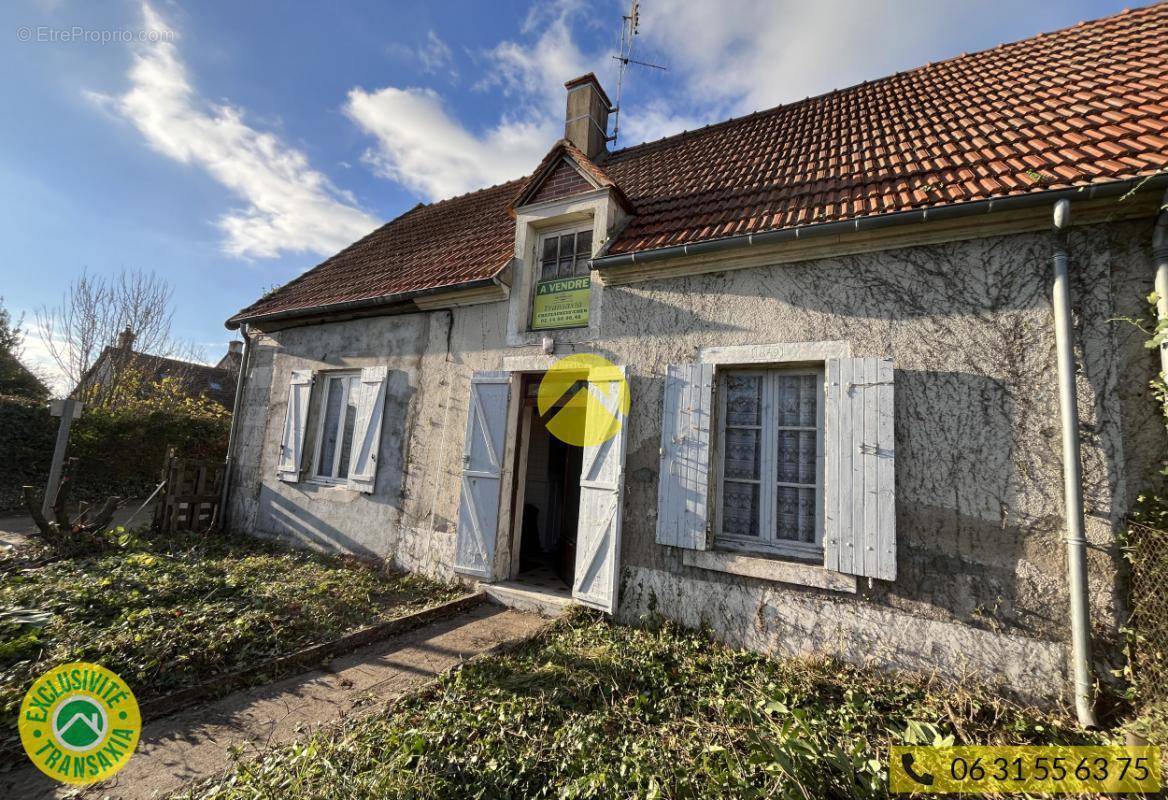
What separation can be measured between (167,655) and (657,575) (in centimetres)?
398

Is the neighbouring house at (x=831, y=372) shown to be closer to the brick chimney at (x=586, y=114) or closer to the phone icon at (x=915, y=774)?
the phone icon at (x=915, y=774)

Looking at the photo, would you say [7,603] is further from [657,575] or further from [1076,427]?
[1076,427]

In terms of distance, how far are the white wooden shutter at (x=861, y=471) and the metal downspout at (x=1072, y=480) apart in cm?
102

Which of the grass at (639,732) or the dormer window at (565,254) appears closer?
the grass at (639,732)

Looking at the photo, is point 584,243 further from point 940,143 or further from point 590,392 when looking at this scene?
point 940,143

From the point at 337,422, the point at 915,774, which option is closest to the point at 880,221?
the point at 915,774

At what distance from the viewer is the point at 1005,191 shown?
3592 mm

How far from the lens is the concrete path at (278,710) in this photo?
8.40ft

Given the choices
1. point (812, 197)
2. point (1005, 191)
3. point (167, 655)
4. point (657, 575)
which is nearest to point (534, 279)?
point (812, 197)

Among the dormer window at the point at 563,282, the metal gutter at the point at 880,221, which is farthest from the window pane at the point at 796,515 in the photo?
the dormer window at the point at 563,282

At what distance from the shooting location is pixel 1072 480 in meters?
3.25

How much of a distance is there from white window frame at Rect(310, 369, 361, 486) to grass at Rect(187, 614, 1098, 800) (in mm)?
4420

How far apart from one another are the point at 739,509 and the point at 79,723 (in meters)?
4.92

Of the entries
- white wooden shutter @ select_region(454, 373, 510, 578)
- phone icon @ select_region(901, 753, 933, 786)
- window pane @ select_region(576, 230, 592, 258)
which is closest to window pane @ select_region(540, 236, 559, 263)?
window pane @ select_region(576, 230, 592, 258)
